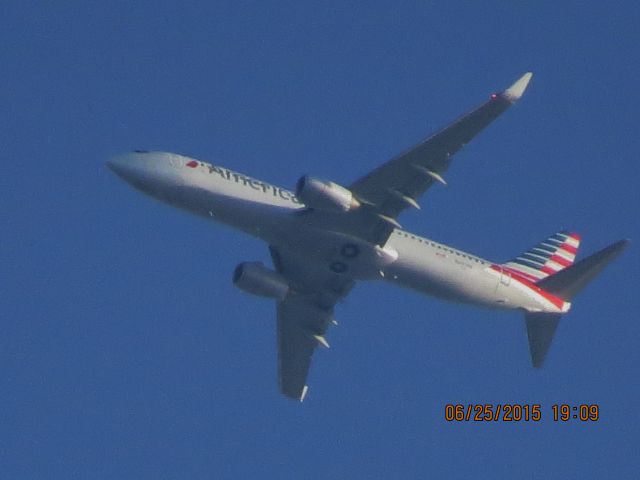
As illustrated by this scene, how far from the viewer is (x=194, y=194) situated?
6353 cm

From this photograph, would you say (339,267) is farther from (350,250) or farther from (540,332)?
(540,332)

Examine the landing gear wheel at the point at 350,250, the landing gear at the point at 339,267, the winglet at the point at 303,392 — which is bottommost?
the winglet at the point at 303,392

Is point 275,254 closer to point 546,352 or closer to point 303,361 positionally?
point 303,361

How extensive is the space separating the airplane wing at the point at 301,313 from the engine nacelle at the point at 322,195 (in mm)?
5736

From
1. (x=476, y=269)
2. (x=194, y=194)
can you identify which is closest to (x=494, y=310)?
(x=476, y=269)

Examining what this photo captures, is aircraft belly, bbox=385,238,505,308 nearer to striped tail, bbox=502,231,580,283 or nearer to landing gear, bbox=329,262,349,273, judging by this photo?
landing gear, bbox=329,262,349,273

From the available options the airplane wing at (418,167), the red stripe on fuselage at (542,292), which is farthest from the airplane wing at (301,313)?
the red stripe on fuselage at (542,292)

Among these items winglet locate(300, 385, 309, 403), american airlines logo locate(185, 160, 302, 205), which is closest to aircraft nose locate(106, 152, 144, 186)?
american airlines logo locate(185, 160, 302, 205)

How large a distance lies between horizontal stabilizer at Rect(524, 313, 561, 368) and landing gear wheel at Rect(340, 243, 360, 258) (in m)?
11.7

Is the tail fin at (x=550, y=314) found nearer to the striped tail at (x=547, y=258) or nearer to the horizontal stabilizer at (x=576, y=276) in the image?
the horizontal stabilizer at (x=576, y=276)

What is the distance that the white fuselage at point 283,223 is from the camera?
63.6 meters

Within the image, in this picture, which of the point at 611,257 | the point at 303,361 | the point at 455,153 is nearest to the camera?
the point at 455,153

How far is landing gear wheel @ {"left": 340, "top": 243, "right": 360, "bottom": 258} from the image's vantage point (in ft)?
211

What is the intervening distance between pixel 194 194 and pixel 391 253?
1094 cm
